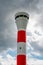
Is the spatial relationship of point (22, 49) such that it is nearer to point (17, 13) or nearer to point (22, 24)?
point (22, 24)

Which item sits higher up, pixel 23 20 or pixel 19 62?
pixel 23 20

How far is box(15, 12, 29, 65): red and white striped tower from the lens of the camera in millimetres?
30953

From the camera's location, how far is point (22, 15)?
3234 cm

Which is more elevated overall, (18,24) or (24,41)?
(18,24)

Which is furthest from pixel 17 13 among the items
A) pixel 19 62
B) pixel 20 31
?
pixel 19 62

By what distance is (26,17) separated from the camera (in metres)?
32.7

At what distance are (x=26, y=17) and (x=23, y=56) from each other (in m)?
6.99

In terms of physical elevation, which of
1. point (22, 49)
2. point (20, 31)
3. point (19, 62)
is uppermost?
point (20, 31)

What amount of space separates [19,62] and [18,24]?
6.56 metres

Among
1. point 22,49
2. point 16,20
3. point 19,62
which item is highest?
point 16,20

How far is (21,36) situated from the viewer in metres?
31.9

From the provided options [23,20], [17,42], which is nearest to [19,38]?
[17,42]

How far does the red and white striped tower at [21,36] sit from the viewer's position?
31.0 metres

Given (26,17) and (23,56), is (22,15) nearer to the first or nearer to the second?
(26,17)
